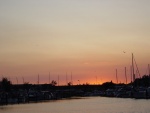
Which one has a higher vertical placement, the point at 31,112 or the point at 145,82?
the point at 145,82

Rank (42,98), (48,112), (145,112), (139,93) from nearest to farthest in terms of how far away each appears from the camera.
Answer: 1. (145,112)
2. (48,112)
3. (139,93)
4. (42,98)

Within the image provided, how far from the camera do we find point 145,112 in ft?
225

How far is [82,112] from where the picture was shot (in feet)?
258

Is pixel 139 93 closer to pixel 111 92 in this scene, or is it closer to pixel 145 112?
pixel 111 92

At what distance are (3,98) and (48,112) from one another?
74.8 metres

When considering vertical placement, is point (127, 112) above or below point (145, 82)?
below

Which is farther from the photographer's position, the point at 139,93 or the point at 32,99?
the point at 32,99

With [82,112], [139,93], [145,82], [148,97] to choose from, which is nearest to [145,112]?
[82,112]

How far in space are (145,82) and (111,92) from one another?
1771 centimetres

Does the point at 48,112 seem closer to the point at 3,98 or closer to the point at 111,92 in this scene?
the point at 3,98

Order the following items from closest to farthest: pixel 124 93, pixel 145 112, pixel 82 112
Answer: pixel 145 112 → pixel 82 112 → pixel 124 93

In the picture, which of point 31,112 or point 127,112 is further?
point 31,112

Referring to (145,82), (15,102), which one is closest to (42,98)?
(15,102)

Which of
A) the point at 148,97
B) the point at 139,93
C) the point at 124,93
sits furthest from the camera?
the point at 124,93
